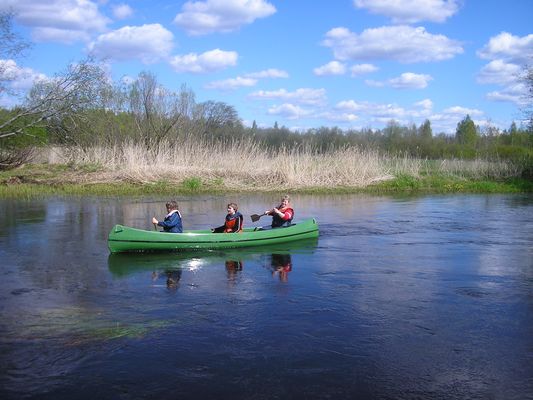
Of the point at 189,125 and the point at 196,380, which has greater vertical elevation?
the point at 189,125

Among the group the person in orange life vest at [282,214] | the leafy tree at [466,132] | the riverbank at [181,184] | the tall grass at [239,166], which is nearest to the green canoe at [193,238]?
the person in orange life vest at [282,214]

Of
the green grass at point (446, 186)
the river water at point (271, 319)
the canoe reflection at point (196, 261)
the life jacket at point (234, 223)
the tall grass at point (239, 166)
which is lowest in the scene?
the river water at point (271, 319)

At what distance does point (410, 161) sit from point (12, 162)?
58.9ft

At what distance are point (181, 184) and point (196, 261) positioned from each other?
12.6 meters

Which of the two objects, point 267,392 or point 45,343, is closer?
point 267,392

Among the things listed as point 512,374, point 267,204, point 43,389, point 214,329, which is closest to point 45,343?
point 43,389

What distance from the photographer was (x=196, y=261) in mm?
9758

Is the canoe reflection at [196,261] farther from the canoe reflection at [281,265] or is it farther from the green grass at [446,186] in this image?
the green grass at [446,186]

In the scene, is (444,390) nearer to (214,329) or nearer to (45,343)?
(214,329)

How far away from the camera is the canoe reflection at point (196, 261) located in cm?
888

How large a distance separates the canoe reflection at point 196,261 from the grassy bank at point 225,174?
10654 millimetres

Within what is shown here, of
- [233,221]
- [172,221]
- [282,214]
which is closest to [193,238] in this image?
[172,221]

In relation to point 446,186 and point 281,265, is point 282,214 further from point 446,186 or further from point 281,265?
point 446,186

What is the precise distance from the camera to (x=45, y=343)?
572cm
